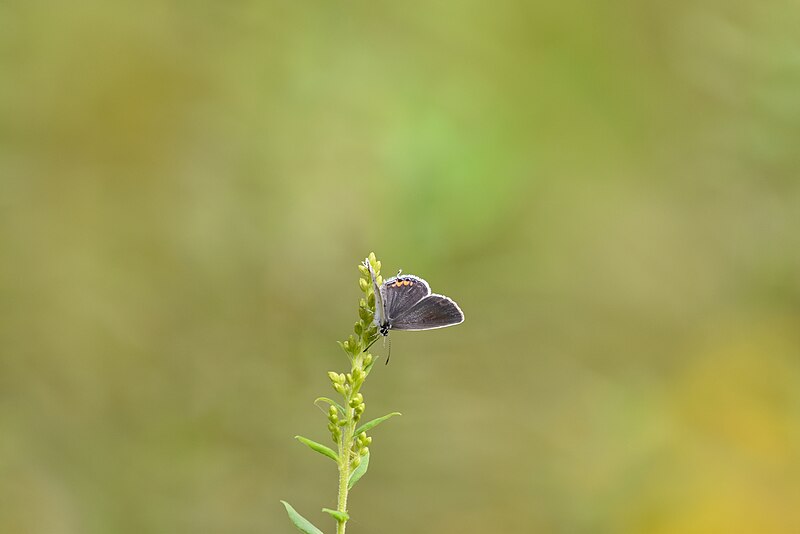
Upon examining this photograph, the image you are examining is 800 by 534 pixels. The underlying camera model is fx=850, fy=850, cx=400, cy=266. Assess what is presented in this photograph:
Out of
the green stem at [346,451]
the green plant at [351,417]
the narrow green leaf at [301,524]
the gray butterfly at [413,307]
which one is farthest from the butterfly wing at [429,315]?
the narrow green leaf at [301,524]

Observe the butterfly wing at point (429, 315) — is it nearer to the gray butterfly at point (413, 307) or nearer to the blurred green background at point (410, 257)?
the gray butterfly at point (413, 307)

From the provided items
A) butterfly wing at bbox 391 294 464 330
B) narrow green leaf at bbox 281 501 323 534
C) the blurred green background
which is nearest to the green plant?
→ narrow green leaf at bbox 281 501 323 534

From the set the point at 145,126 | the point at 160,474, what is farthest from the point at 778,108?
the point at 160,474

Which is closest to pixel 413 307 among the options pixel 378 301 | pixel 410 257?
pixel 378 301

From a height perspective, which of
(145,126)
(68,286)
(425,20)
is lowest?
(68,286)

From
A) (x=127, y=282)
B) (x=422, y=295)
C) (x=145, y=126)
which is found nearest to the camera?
(x=422, y=295)

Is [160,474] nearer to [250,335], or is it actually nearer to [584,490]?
[250,335]

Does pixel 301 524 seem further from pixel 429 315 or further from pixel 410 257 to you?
pixel 410 257
